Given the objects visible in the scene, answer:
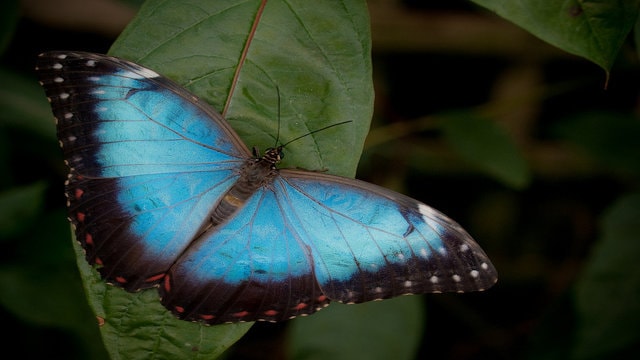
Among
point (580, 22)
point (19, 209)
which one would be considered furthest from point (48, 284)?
point (580, 22)

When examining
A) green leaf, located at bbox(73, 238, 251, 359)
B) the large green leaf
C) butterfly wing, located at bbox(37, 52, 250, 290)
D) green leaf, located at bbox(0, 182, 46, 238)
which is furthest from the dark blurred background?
the large green leaf

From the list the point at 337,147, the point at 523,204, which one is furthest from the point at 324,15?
the point at 523,204

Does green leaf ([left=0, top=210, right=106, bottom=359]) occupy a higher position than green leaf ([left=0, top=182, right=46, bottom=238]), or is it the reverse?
green leaf ([left=0, top=182, right=46, bottom=238])

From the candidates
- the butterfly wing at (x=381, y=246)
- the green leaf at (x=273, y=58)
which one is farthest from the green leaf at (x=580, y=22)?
the butterfly wing at (x=381, y=246)

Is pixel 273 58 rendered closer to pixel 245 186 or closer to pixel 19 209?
pixel 245 186

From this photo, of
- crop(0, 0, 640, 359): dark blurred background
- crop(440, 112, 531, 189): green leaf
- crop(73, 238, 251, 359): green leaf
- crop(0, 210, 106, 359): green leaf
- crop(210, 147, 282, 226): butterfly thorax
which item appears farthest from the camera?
crop(440, 112, 531, 189): green leaf

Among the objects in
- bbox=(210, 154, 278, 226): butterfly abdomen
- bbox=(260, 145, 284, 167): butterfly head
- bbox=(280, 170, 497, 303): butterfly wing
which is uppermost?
bbox=(260, 145, 284, 167): butterfly head

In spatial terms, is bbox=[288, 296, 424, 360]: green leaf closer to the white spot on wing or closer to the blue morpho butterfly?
the blue morpho butterfly
